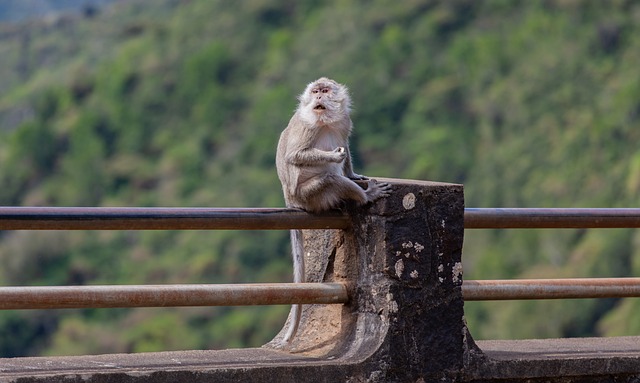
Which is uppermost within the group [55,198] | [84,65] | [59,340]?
[84,65]

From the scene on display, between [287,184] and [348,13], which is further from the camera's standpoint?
[348,13]

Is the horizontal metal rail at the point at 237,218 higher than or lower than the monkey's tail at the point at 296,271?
higher

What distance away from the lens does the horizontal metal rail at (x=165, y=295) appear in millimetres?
3963

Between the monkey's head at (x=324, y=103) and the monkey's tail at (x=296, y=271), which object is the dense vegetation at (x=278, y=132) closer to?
the monkey's head at (x=324, y=103)

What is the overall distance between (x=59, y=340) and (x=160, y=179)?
1229 centimetres

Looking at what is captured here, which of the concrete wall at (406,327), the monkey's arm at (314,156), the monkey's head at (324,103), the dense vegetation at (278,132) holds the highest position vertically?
the monkey's head at (324,103)

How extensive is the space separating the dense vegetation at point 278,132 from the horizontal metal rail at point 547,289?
3991 cm

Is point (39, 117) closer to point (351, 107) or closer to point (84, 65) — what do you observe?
point (84, 65)

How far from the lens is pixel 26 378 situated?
3.83 m

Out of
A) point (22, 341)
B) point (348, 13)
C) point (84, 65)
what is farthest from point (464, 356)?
point (84, 65)

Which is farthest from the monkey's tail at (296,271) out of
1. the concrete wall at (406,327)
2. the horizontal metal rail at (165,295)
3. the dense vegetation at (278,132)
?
the dense vegetation at (278,132)

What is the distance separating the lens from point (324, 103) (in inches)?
235

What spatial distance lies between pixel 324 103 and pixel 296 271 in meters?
1.31

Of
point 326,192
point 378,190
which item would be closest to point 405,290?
point 378,190
